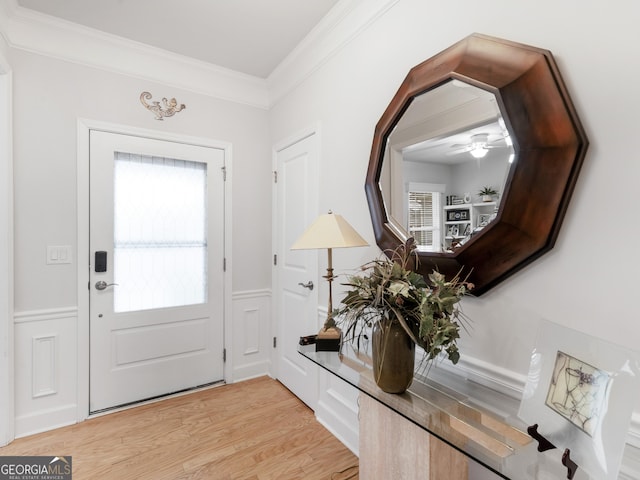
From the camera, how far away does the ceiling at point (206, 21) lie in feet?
6.57

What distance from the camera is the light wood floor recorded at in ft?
5.90

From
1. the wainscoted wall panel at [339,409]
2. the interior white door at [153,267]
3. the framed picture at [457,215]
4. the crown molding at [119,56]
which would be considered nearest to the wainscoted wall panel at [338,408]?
the wainscoted wall panel at [339,409]

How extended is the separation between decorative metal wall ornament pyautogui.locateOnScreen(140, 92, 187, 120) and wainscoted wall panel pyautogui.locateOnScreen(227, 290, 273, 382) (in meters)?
1.65

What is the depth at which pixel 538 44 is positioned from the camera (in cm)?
110

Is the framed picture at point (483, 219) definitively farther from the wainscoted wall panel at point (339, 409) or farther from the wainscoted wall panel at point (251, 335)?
the wainscoted wall panel at point (251, 335)

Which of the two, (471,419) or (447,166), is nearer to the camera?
(471,419)

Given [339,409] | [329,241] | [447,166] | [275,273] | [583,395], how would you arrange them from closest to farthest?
A: [583,395] → [447,166] → [329,241] → [339,409] → [275,273]

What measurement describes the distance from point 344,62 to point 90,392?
2.95 metres

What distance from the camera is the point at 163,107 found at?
2.61m

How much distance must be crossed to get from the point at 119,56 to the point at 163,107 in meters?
0.43

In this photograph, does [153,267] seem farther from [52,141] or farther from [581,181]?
[581,181]

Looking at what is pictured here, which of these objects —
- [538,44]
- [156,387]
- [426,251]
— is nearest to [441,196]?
[426,251]

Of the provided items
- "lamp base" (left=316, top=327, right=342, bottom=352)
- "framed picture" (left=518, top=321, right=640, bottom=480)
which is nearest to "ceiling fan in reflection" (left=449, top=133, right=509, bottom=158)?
"framed picture" (left=518, top=321, right=640, bottom=480)

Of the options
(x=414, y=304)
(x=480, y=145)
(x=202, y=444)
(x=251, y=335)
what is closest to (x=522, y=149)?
(x=480, y=145)
